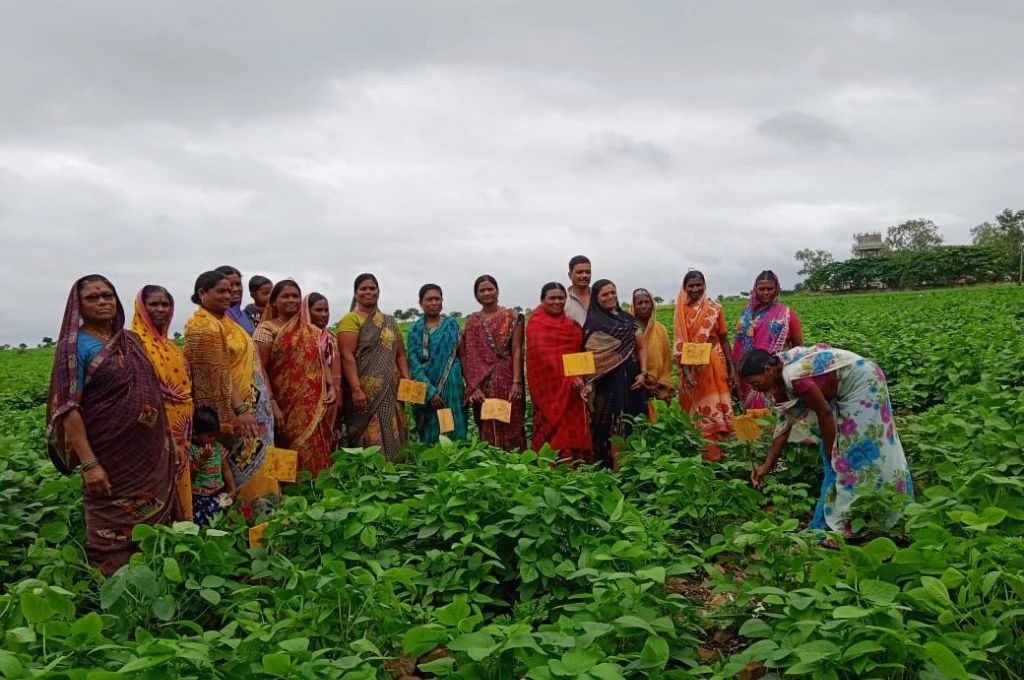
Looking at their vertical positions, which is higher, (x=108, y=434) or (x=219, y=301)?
(x=219, y=301)

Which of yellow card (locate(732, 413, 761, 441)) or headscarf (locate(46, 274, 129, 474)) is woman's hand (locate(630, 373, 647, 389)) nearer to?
yellow card (locate(732, 413, 761, 441))

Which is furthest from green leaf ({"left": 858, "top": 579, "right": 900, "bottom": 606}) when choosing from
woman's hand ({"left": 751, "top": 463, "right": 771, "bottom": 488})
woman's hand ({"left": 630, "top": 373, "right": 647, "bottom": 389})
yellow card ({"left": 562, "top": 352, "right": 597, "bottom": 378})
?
woman's hand ({"left": 630, "top": 373, "right": 647, "bottom": 389})

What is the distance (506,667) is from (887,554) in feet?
4.62

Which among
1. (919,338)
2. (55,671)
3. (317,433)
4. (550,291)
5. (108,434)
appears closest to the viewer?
(55,671)

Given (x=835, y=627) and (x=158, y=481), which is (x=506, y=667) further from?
(x=158, y=481)


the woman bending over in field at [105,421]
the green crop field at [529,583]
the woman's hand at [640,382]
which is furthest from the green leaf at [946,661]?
the woman's hand at [640,382]

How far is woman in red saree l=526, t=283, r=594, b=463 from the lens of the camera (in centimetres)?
601

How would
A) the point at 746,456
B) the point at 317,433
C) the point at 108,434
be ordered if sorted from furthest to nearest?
the point at 317,433, the point at 746,456, the point at 108,434

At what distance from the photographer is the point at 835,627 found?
7.27 feet

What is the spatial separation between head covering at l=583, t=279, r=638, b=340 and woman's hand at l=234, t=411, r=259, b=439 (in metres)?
2.68

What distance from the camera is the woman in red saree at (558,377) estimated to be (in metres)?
6.01

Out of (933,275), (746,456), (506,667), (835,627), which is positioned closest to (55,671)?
(506,667)

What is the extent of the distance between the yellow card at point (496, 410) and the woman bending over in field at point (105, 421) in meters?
2.49

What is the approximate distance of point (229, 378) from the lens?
429 centimetres
